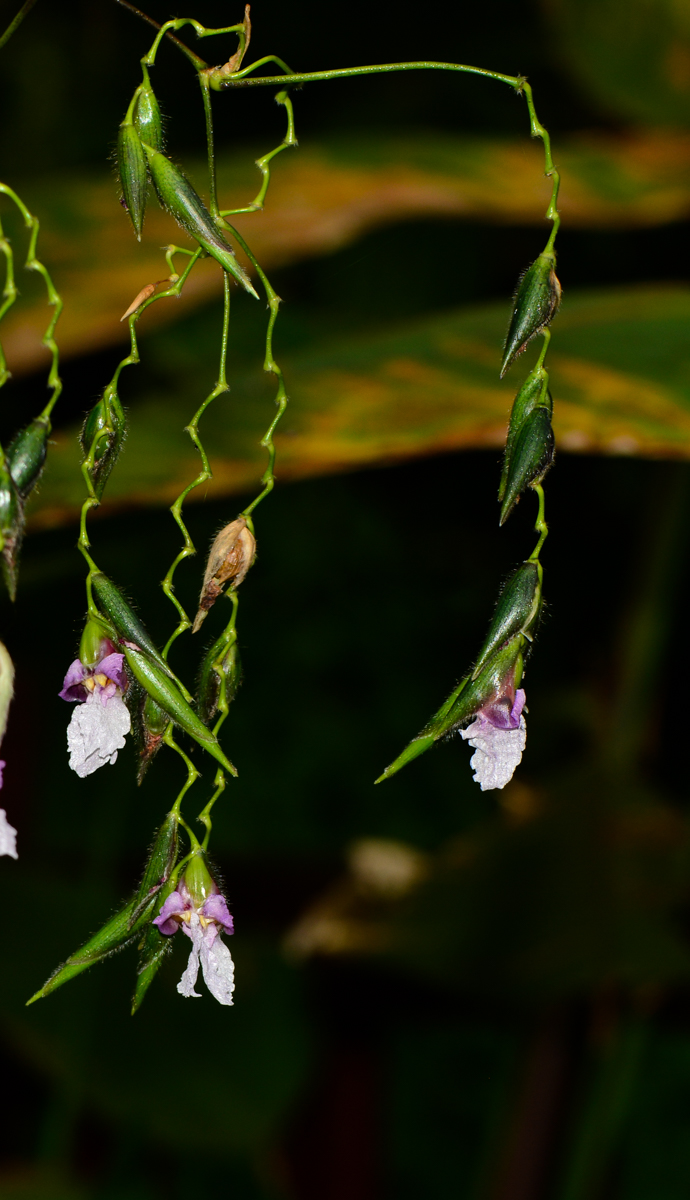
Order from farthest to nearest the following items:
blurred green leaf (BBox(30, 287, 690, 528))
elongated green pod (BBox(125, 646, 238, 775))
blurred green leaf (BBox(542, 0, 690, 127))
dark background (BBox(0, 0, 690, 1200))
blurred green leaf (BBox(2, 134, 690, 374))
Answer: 1. dark background (BBox(0, 0, 690, 1200))
2. blurred green leaf (BBox(542, 0, 690, 127))
3. blurred green leaf (BBox(2, 134, 690, 374))
4. blurred green leaf (BBox(30, 287, 690, 528))
5. elongated green pod (BBox(125, 646, 238, 775))

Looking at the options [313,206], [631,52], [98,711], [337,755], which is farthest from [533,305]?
[337,755]

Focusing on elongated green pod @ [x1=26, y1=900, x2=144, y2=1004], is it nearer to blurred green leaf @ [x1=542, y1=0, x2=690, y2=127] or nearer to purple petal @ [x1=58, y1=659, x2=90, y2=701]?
purple petal @ [x1=58, y1=659, x2=90, y2=701]

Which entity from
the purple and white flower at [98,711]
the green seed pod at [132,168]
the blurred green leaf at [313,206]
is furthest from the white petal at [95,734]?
the blurred green leaf at [313,206]

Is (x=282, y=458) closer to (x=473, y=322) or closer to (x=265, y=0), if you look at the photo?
(x=473, y=322)

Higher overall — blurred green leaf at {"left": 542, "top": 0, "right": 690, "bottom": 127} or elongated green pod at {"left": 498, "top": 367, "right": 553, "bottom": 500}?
blurred green leaf at {"left": 542, "top": 0, "right": 690, "bottom": 127}

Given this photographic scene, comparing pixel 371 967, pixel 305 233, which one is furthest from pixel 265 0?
pixel 371 967

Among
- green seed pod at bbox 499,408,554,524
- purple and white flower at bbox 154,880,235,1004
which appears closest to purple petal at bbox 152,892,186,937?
purple and white flower at bbox 154,880,235,1004

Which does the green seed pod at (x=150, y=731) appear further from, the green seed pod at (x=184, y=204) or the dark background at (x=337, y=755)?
the dark background at (x=337, y=755)
